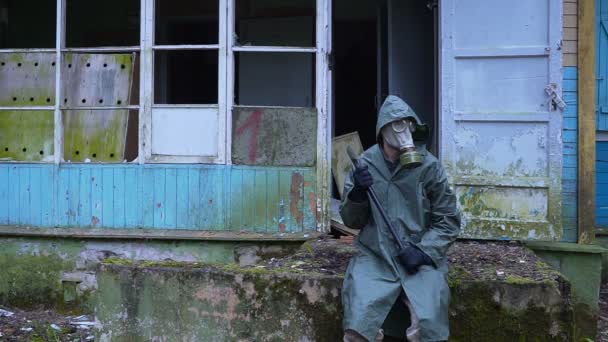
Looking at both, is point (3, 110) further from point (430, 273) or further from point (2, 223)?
point (430, 273)

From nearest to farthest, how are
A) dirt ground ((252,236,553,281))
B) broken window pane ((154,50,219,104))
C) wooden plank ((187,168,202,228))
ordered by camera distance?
1. dirt ground ((252,236,553,281))
2. wooden plank ((187,168,202,228))
3. broken window pane ((154,50,219,104))

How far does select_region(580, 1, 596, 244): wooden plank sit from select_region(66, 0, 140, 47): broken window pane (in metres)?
4.88

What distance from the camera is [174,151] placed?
5.87 m

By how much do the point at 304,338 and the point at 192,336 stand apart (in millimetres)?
764

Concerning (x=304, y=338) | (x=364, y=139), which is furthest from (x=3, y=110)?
(x=364, y=139)

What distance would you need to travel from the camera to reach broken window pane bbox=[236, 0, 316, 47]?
289 inches

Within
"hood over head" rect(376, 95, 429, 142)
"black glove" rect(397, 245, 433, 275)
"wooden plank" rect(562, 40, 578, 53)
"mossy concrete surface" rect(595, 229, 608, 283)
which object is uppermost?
"wooden plank" rect(562, 40, 578, 53)

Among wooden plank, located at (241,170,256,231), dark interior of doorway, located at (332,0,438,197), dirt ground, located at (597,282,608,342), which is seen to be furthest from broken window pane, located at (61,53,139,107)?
dirt ground, located at (597,282,608,342)

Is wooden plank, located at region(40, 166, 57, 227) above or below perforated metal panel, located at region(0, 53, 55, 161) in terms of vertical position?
Answer: below

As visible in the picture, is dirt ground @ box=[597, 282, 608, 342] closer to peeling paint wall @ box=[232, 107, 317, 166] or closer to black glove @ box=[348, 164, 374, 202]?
black glove @ box=[348, 164, 374, 202]

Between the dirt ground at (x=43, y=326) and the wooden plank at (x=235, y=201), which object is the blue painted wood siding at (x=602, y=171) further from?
the dirt ground at (x=43, y=326)

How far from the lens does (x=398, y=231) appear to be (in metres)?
3.73

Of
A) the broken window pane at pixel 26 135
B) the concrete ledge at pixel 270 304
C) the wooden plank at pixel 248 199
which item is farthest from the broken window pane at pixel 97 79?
the concrete ledge at pixel 270 304

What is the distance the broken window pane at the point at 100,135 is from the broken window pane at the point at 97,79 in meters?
0.11
